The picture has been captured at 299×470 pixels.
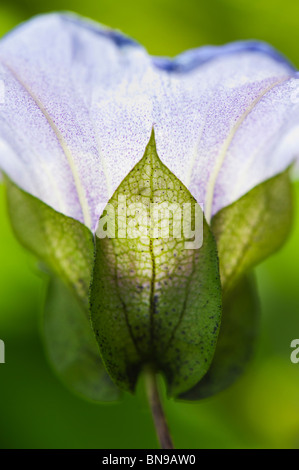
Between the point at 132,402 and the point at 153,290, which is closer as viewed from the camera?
the point at 153,290

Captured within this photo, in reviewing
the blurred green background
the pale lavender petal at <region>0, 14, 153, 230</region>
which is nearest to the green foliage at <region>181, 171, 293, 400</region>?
the pale lavender petal at <region>0, 14, 153, 230</region>

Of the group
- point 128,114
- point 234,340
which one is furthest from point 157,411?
point 128,114

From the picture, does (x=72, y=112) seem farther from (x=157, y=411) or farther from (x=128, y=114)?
(x=157, y=411)

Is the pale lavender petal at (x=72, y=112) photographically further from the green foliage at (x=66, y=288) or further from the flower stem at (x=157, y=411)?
the flower stem at (x=157, y=411)

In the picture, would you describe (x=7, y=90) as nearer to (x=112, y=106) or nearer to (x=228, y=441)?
Answer: (x=112, y=106)

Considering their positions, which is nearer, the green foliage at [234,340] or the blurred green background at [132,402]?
the green foliage at [234,340]

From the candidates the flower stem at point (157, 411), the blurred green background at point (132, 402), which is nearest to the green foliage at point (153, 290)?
the flower stem at point (157, 411)
